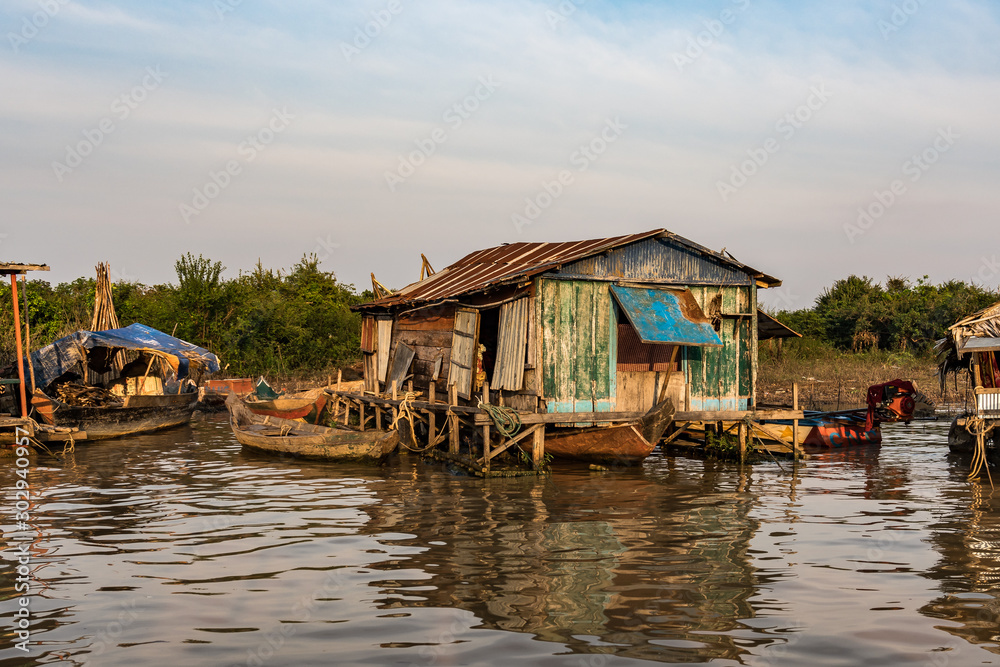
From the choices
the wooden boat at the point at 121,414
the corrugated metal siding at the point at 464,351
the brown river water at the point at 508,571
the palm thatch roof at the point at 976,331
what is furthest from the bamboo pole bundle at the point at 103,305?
the palm thatch roof at the point at 976,331

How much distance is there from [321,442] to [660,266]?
776 centimetres

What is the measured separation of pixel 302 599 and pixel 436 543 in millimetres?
2498

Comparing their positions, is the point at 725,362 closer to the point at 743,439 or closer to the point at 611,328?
the point at 743,439

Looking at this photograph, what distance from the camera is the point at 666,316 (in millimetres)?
16094

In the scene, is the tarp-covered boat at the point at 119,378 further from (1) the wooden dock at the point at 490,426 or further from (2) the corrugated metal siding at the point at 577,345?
(2) the corrugated metal siding at the point at 577,345

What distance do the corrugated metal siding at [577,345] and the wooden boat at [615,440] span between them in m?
0.59

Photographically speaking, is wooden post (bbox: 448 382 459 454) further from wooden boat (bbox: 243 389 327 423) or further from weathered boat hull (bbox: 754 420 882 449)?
weathered boat hull (bbox: 754 420 882 449)

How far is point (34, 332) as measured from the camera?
31.4 metres

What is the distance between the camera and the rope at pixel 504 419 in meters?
15.2

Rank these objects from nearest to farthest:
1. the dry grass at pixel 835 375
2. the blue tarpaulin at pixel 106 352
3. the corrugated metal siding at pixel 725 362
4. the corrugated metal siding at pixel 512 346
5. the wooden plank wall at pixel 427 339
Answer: the corrugated metal siding at pixel 512 346
the corrugated metal siding at pixel 725 362
the wooden plank wall at pixel 427 339
the blue tarpaulin at pixel 106 352
the dry grass at pixel 835 375

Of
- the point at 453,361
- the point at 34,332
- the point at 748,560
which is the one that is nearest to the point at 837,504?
the point at 748,560

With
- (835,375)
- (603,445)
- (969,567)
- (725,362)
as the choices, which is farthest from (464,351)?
(835,375)

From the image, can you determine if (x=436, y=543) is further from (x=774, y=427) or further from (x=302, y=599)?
(x=774, y=427)

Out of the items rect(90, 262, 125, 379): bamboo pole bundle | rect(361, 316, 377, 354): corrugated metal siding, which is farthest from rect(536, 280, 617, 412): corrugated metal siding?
rect(90, 262, 125, 379): bamboo pole bundle
